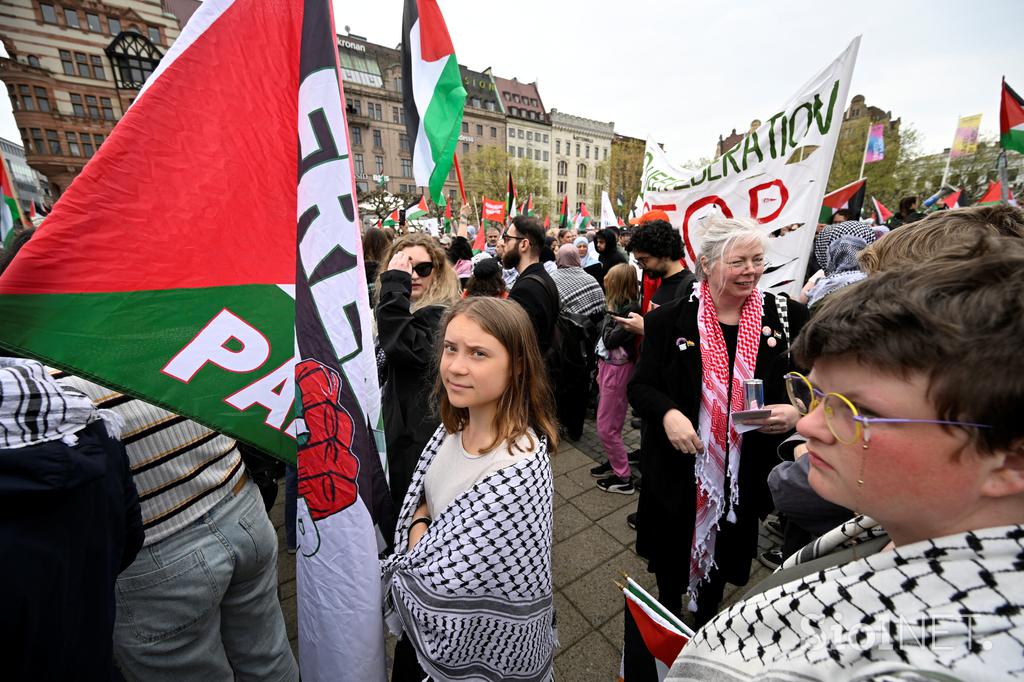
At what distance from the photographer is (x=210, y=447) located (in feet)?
5.04

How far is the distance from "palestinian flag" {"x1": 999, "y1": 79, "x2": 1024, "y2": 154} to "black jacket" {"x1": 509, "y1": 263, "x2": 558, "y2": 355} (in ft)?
18.5

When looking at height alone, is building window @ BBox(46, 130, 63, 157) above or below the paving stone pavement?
above

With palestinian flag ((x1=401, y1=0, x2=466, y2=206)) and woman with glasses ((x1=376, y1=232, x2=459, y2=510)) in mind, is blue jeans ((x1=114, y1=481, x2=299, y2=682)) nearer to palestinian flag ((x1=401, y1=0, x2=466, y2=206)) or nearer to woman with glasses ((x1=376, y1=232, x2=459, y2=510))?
woman with glasses ((x1=376, y1=232, x2=459, y2=510))

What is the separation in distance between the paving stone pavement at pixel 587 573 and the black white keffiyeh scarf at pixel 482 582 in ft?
2.83

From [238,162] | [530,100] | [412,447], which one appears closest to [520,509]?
[412,447]

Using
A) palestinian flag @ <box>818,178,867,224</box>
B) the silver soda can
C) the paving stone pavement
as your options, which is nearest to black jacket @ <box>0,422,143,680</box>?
the paving stone pavement

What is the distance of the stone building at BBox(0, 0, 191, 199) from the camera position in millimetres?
29906

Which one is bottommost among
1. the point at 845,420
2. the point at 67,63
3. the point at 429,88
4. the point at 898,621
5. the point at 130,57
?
the point at 898,621

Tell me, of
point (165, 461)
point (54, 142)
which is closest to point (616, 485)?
point (165, 461)

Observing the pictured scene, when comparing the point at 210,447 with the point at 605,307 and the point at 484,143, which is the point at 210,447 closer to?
the point at 605,307

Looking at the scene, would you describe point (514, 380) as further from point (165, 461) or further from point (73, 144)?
point (73, 144)

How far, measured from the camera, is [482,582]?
1.39 m

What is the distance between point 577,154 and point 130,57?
4747cm

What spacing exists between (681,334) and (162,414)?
2.15 m
